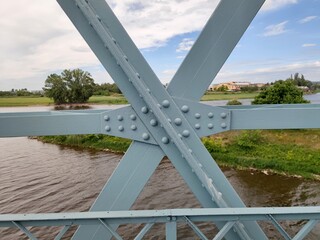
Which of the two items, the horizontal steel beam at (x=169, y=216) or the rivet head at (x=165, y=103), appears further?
the rivet head at (x=165, y=103)

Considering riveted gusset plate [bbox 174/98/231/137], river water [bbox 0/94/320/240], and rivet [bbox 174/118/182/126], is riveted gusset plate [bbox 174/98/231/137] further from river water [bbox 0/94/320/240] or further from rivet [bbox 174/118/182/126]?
river water [bbox 0/94/320/240]

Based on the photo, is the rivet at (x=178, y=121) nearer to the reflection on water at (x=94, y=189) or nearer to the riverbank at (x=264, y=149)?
the reflection on water at (x=94, y=189)

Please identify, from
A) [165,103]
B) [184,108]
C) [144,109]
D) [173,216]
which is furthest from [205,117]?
[173,216]

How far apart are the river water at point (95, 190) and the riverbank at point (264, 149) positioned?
873 millimetres

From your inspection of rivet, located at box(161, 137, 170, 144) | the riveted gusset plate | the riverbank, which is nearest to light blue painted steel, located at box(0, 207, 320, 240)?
rivet, located at box(161, 137, 170, 144)

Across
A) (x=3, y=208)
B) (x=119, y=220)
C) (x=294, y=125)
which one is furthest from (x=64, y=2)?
(x=3, y=208)

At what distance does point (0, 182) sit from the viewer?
45.5ft

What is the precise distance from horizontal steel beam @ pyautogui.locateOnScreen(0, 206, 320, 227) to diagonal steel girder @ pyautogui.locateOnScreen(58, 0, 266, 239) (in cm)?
17

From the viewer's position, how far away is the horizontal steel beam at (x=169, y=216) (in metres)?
1.45

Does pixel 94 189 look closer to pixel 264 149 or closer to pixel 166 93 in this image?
pixel 264 149

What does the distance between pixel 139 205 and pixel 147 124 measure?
996 centimetres

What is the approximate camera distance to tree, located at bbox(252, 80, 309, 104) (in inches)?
903

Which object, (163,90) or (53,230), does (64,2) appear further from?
(53,230)

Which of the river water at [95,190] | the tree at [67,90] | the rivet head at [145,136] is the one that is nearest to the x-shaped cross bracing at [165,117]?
the rivet head at [145,136]
